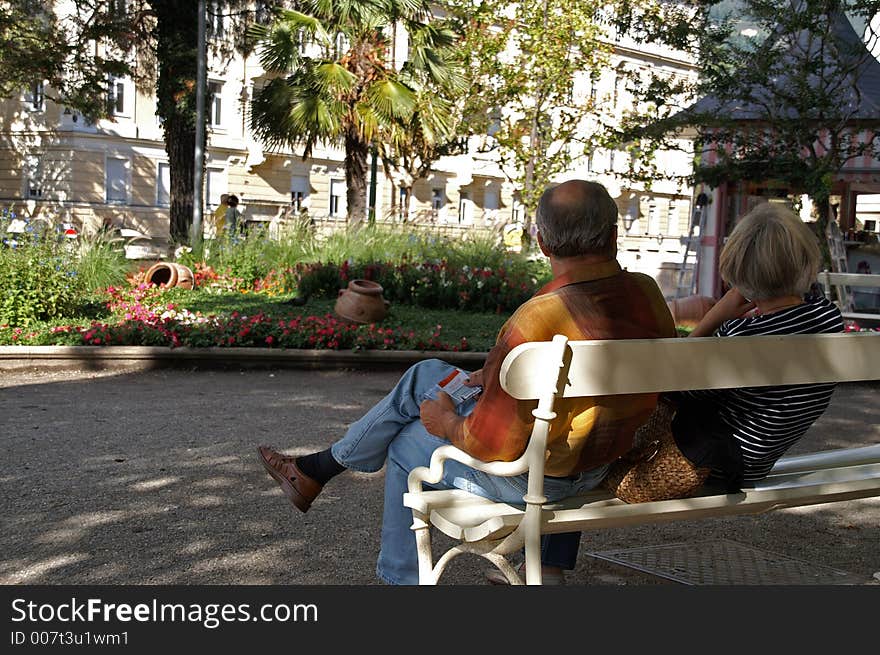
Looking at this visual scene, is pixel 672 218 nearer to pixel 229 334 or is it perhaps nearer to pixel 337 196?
pixel 337 196

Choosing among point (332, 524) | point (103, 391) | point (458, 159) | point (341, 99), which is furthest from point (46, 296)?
point (458, 159)

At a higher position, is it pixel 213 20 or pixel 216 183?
pixel 213 20

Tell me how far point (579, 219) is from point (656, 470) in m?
0.73

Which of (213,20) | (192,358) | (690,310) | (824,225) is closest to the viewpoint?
(192,358)

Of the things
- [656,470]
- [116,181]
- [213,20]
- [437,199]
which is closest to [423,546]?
[656,470]

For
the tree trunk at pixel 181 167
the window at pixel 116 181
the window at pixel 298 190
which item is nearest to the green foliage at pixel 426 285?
the tree trunk at pixel 181 167

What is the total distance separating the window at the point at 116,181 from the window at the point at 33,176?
251cm

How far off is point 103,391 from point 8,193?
38.1m

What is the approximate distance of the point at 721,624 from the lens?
2.82 metres

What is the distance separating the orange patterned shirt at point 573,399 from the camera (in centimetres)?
277

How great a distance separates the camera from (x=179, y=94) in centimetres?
2130

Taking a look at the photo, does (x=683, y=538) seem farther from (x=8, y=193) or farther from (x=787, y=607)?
(x=8, y=193)

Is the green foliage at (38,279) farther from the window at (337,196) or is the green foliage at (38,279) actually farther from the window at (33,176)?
the window at (337,196)

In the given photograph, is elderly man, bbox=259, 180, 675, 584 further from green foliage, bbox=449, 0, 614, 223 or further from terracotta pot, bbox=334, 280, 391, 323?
green foliage, bbox=449, 0, 614, 223
